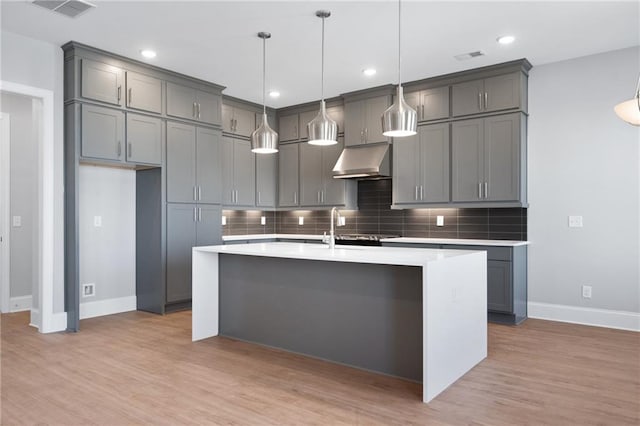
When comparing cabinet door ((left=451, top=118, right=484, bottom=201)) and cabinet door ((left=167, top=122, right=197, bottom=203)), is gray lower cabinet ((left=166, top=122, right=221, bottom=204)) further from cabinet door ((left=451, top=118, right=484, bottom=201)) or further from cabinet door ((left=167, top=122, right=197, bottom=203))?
cabinet door ((left=451, top=118, right=484, bottom=201))

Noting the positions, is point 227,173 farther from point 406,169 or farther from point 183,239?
point 406,169

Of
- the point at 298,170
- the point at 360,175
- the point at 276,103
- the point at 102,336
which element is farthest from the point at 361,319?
the point at 276,103

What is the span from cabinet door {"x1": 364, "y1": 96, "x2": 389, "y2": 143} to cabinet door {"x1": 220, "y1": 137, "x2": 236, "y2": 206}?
1920 millimetres

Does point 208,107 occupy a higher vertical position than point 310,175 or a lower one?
higher

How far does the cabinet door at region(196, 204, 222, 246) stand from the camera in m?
5.36

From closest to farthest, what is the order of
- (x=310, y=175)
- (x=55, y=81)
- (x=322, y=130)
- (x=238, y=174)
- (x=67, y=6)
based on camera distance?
(x=322, y=130) → (x=67, y=6) → (x=55, y=81) → (x=238, y=174) → (x=310, y=175)

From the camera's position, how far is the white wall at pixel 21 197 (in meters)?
5.20

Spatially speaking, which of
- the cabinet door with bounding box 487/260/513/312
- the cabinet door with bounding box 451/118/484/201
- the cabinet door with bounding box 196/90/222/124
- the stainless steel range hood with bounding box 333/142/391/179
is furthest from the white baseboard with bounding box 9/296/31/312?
the cabinet door with bounding box 487/260/513/312

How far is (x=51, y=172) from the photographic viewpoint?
421 cm

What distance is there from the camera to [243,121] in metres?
6.39

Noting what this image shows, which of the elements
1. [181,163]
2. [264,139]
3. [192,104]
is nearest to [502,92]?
[264,139]

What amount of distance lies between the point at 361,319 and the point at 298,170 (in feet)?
12.8

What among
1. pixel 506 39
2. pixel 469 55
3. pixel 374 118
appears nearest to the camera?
pixel 506 39

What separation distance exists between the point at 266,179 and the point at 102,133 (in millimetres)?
A: 2745
